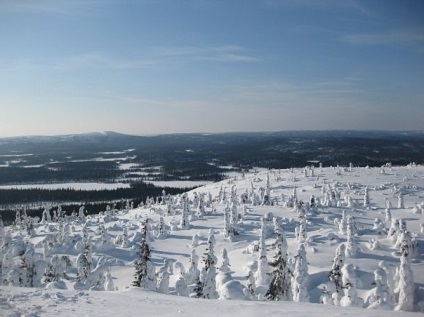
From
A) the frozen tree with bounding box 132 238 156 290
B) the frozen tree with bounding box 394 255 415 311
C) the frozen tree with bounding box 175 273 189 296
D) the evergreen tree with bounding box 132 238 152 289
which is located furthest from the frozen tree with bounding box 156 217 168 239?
the frozen tree with bounding box 394 255 415 311

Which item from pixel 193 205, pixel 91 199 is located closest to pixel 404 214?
pixel 193 205

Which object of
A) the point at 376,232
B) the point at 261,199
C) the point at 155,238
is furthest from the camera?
the point at 261,199

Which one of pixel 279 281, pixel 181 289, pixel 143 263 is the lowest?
pixel 181 289

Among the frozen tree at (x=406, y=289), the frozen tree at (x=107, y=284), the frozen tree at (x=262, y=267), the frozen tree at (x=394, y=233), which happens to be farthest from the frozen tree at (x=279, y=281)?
the frozen tree at (x=394, y=233)

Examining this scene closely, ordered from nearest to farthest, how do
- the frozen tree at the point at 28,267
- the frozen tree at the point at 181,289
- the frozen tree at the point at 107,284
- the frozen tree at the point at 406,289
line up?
the frozen tree at the point at 181,289 < the frozen tree at the point at 406,289 < the frozen tree at the point at 28,267 < the frozen tree at the point at 107,284

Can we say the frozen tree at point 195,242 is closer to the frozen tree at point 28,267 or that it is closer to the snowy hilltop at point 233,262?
the snowy hilltop at point 233,262

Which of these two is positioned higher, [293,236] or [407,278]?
[407,278]

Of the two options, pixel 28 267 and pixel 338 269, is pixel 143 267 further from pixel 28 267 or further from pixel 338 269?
pixel 338 269

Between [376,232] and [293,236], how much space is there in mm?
16267

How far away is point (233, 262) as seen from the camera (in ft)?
199

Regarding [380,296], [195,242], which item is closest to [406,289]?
[380,296]

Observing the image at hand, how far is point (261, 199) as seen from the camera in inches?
4601

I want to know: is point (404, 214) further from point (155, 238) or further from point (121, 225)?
point (121, 225)

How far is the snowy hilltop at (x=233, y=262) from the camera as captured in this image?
2111 centimetres
